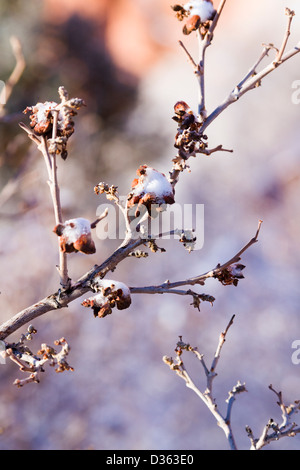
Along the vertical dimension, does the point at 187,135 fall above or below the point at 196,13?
below

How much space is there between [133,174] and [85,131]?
777 millimetres

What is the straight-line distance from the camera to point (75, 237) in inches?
30.0

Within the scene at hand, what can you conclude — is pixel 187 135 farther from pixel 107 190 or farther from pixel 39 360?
pixel 39 360

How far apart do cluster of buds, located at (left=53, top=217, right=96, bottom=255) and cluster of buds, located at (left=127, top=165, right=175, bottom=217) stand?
0.39 ft

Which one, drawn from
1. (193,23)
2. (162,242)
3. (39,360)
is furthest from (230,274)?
(162,242)

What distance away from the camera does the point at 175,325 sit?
438cm

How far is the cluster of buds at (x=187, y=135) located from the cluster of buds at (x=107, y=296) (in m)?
0.28

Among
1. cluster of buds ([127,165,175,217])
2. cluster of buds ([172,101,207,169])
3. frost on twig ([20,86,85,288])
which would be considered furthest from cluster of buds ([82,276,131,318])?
cluster of buds ([172,101,207,169])

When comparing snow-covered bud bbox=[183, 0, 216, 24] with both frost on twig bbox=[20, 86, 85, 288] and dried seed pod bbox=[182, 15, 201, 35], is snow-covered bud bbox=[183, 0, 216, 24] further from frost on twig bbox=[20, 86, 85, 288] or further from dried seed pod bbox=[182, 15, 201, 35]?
frost on twig bbox=[20, 86, 85, 288]

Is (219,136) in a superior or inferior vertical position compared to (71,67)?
inferior

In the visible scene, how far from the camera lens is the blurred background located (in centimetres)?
356

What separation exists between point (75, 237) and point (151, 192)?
17 cm
